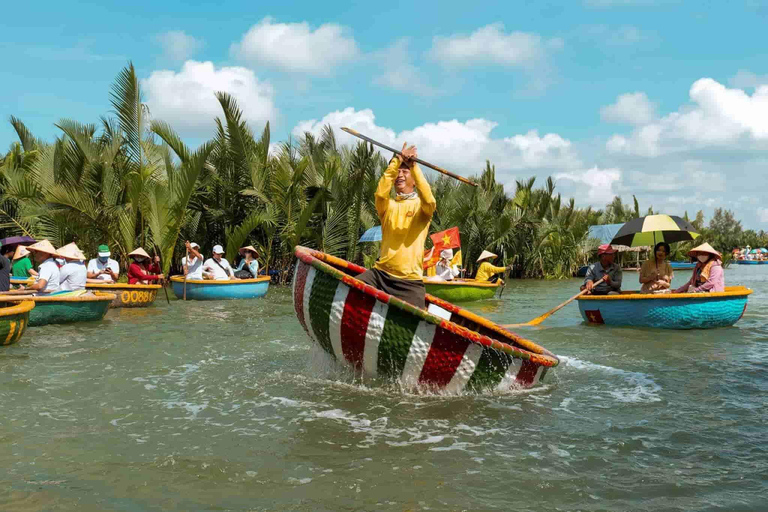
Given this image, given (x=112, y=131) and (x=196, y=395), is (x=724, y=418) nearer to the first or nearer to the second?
(x=196, y=395)

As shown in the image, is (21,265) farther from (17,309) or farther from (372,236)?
(372,236)

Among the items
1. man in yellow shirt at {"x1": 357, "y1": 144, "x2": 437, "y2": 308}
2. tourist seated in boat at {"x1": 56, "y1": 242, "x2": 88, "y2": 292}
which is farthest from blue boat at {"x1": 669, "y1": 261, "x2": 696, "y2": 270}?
man in yellow shirt at {"x1": 357, "y1": 144, "x2": 437, "y2": 308}

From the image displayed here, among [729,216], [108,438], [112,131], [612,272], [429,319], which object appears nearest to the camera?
[108,438]

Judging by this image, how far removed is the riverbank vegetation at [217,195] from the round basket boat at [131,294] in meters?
2.62

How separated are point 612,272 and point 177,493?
9365 mm

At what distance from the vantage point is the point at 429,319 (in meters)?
5.07

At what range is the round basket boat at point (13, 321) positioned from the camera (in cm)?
783

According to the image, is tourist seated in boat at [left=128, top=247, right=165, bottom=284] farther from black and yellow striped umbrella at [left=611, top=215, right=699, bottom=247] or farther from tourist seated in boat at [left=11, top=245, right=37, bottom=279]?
black and yellow striped umbrella at [left=611, top=215, right=699, bottom=247]

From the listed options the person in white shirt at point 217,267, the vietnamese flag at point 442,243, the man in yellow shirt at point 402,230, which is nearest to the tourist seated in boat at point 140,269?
the person in white shirt at point 217,267

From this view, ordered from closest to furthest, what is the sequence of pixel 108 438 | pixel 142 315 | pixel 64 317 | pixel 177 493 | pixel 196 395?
pixel 177 493 → pixel 108 438 → pixel 196 395 → pixel 64 317 → pixel 142 315

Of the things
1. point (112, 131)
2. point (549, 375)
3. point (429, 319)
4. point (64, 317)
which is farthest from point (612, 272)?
point (112, 131)

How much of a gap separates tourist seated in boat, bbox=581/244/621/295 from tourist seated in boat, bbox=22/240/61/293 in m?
8.74

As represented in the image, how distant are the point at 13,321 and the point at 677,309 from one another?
943 cm

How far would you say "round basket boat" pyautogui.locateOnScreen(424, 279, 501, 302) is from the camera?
16125mm
